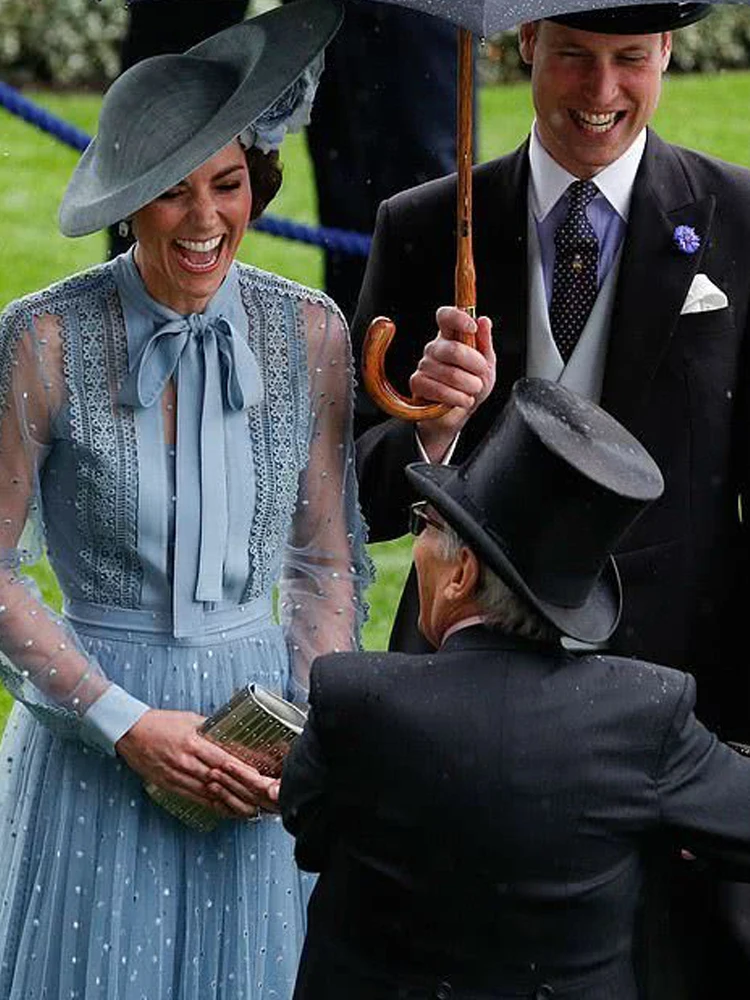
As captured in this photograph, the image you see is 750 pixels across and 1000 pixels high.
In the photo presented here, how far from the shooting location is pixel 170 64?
13.1ft

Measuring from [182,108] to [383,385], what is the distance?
0.57 m

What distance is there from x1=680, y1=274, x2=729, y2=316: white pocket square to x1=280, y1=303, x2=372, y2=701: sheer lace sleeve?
61 centimetres

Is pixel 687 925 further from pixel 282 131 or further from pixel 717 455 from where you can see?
pixel 282 131

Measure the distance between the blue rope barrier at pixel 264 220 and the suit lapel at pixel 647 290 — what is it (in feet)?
5.46

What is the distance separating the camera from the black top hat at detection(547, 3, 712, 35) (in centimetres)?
424

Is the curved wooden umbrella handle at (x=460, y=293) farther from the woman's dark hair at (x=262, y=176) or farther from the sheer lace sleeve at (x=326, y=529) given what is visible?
the woman's dark hair at (x=262, y=176)

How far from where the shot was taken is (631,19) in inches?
168

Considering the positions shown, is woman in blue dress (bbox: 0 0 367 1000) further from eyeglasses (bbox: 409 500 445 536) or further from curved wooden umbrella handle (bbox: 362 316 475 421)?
eyeglasses (bbox: 409 500 445 536)

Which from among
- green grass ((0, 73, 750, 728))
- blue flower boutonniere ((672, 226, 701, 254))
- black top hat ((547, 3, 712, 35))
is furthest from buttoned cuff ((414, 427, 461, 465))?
green grass ((0, 73, 750, 728))

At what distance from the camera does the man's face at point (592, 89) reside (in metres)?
4.25

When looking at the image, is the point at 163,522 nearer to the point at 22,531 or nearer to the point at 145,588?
the point at 145,588

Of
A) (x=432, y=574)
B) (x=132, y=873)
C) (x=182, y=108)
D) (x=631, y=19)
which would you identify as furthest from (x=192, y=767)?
(x=631, y=19)

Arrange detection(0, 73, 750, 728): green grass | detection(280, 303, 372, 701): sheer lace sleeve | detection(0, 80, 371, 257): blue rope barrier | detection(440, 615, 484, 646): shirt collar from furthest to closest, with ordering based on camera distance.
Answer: detection(0, 73, 750, 728): green grass, detection(0, 80, 371, 257): blue rope barrier, detection(280, 303, 372, 701): sheer lace sleeve, detection(440, 615, 484, 646): shirt collar

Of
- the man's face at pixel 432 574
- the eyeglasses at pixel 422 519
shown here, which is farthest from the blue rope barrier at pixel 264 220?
the man's face at pixel 432 574
